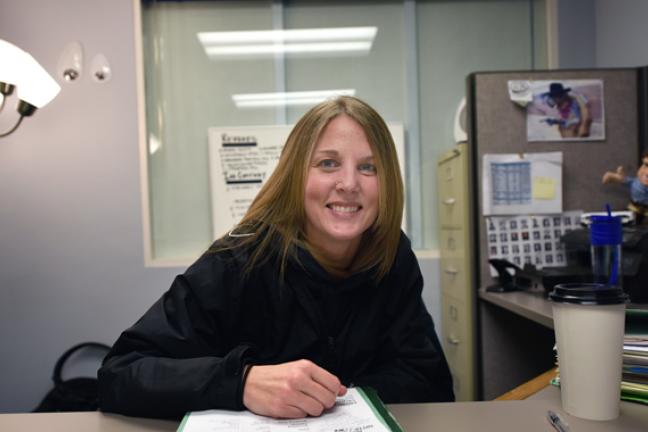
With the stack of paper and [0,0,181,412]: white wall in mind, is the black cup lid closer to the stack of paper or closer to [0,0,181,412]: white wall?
the stack of paper

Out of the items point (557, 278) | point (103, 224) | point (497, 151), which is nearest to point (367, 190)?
point (557, 278)

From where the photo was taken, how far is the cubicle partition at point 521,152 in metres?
1.99

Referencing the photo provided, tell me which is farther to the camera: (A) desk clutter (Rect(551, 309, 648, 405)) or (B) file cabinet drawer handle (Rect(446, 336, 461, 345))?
(B) file cabinet drawer handle (Rect(446, 336, 461, 345))

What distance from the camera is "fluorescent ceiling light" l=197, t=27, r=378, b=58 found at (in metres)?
2.73

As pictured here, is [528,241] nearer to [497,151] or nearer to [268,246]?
[497,151]

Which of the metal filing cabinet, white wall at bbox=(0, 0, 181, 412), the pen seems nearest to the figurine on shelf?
the metal filing cabinet

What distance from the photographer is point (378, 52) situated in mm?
2779

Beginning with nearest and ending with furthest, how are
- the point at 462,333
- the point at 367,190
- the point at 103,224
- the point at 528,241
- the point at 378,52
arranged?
1. the point at 367,190
2. the point at 528,241
3. the point at 462,333
4. the point at 103,224
5. the point at 378,52

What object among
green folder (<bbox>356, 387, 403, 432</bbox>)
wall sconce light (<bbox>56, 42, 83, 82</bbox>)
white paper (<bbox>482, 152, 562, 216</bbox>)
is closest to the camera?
green folder (<bbox>356, 387, 403, 432</bbox>)

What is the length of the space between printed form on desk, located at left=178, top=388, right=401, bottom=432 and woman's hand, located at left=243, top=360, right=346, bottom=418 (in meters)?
0.01

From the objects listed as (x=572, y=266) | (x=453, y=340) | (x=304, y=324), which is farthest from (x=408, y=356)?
(x=453, y=340)

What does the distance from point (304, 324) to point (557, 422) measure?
51 cm

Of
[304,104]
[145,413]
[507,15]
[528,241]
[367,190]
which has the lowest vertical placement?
[145,413]

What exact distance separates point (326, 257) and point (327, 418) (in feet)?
1.62
